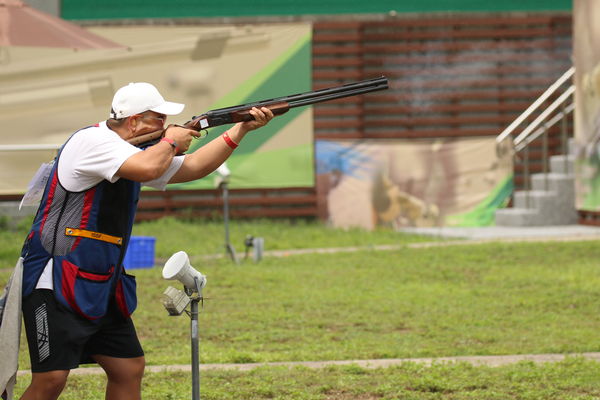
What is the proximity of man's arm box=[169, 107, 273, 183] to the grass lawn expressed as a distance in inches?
81.4

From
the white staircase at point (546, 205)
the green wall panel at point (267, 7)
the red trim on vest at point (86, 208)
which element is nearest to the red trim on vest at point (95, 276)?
the red trim on vest at point (86, 208)

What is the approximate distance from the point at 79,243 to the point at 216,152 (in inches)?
30.5

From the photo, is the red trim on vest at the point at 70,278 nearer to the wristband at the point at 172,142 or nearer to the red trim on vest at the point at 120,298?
the red trim on vest at the point at 120,298

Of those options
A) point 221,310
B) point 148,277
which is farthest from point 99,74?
point 221,310

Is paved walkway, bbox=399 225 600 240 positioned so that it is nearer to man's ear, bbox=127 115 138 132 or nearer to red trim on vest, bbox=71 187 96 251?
man's ear, bbox=127 115 138 132

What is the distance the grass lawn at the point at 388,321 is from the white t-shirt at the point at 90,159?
7.80ft

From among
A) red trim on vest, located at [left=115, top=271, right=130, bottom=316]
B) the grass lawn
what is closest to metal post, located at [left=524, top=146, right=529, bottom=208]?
the grass lawn

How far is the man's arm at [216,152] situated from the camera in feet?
16.7

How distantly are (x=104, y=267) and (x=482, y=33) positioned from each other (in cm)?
1679

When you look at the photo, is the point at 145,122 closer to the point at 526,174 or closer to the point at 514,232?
the point at 514,232

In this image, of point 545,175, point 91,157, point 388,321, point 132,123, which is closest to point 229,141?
point 132,123

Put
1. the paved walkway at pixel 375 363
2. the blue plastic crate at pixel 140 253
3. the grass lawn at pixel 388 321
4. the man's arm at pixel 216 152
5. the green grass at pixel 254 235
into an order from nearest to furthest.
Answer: the man's arm at pixel 216 152 < the grass lawn at pixel 388 321 < the paved walkway at pixel 375 363 < the blue plastic crate at pixel 140 253 < the green grass at pixel 254 235

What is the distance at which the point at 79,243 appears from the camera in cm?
475

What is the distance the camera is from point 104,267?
15.8ft
